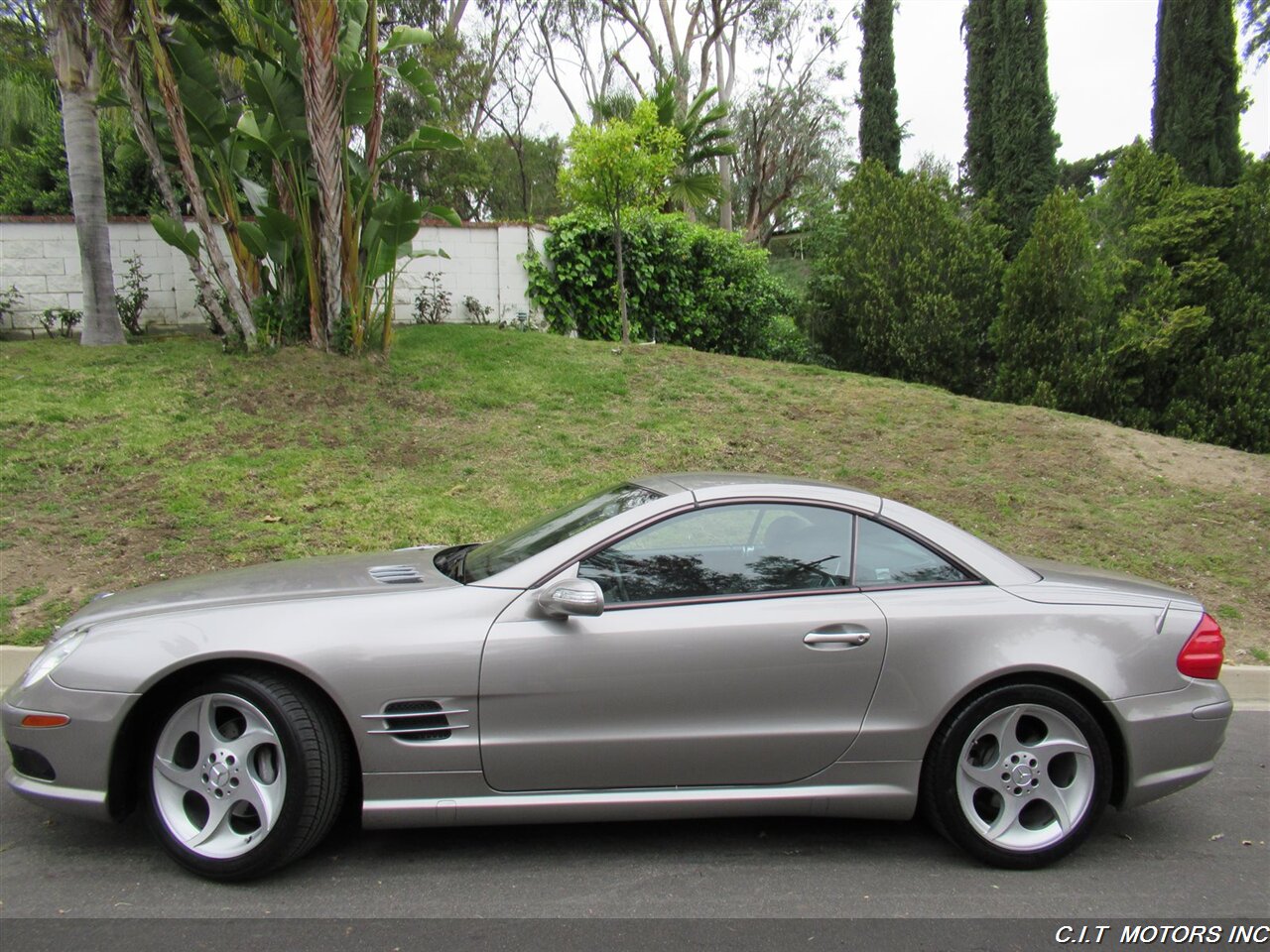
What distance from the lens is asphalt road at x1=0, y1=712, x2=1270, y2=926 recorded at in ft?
10.1

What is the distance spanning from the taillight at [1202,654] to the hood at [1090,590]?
0.54 ft

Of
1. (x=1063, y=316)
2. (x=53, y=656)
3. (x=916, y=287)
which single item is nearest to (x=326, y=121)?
(x=53, y=656)

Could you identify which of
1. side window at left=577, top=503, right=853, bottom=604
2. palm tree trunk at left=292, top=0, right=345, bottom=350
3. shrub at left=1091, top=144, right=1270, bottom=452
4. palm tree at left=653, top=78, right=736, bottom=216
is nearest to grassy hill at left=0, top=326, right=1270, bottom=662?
palm tree trunk at left=292, top=0, right=345, bottom=350

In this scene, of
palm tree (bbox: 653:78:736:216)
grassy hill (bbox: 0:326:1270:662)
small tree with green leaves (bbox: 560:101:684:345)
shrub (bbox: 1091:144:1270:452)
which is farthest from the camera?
palm tree (bbox: 653:78:736:216)

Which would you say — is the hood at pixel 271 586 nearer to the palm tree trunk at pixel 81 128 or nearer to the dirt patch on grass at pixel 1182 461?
the dirt patch on grass at pixel 1182 461

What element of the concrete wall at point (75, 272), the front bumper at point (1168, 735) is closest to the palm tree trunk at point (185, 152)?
the concrete wall at point (75, 272)

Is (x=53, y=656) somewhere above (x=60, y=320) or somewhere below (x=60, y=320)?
below

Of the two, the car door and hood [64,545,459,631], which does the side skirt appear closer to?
the car door

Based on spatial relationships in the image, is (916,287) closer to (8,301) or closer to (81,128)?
(81,128)

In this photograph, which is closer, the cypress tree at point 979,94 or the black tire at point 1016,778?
the black tire at point 1016,778

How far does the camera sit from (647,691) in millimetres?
3291

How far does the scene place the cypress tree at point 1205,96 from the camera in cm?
1463

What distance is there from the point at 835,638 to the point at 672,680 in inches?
25.0

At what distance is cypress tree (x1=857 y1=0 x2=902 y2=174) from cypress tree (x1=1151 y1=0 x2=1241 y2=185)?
17.4ft
